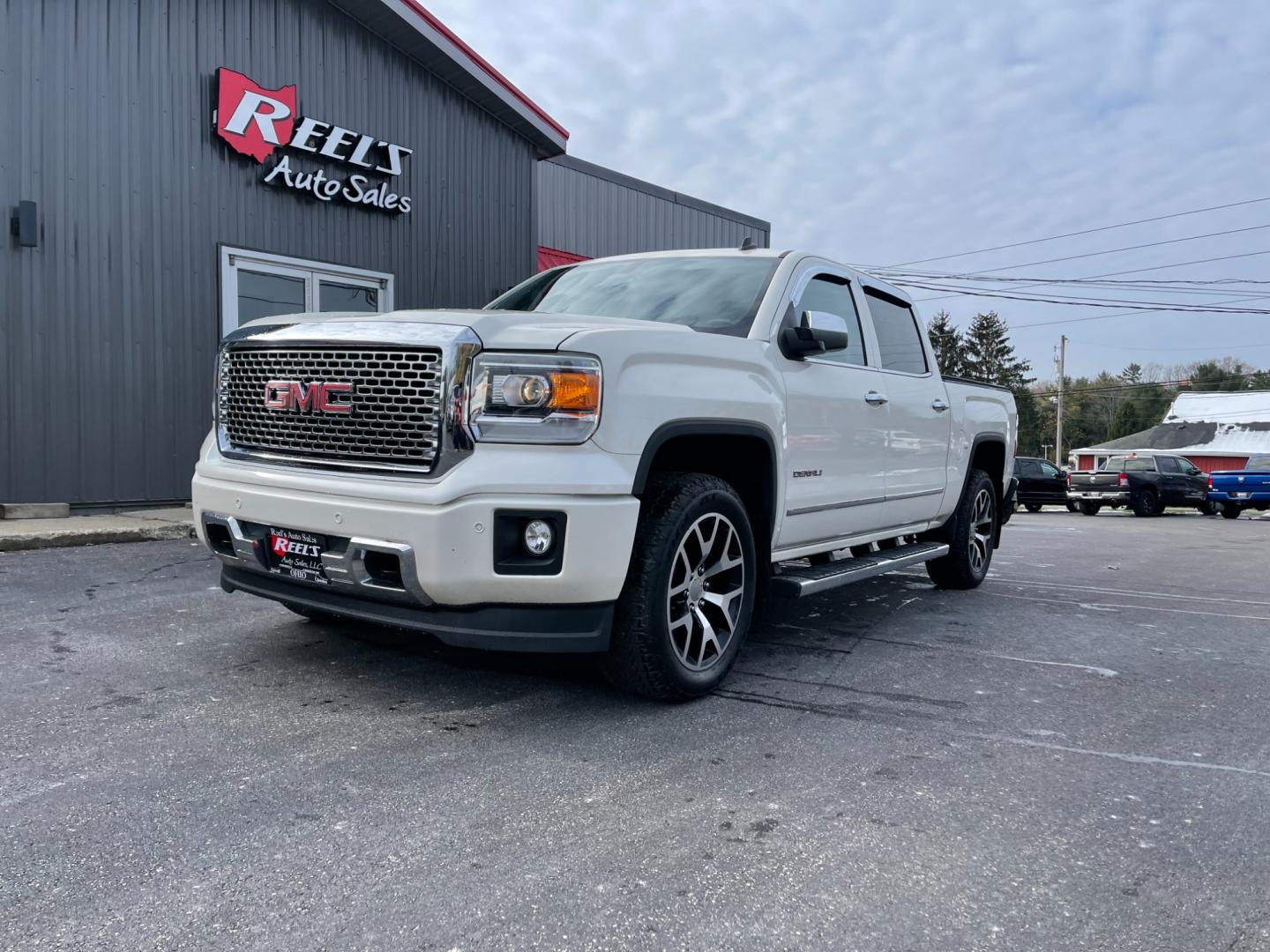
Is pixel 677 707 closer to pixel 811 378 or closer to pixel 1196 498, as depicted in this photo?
pixel 811 378

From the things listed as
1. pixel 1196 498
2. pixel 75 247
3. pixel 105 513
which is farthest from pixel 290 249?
pixel 1196 498

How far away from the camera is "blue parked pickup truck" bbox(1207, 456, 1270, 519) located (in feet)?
77.3

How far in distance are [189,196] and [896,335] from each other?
747cm

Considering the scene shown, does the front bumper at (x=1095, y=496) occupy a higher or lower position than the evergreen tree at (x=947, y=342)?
lower

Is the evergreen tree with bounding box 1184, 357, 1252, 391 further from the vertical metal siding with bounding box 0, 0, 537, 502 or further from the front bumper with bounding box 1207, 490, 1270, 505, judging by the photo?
the vertical metal siding with bounding box 0, 0, 537, 502

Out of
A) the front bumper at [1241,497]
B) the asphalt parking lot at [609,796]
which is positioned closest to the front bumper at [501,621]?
the asphalt parking lot at [609,796]

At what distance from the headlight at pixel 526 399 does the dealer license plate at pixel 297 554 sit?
0.76m

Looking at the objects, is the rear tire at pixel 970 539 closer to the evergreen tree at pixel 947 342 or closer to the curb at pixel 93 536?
the curb at pixel 93 536

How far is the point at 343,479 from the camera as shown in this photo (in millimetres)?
3416

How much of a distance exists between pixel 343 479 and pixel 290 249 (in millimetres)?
8100

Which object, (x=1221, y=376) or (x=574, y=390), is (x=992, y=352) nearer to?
(x=1221, y=376)

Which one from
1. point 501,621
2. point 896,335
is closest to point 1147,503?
point 896,335

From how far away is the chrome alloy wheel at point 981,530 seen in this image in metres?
6.83

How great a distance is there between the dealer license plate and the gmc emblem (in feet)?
1.52
